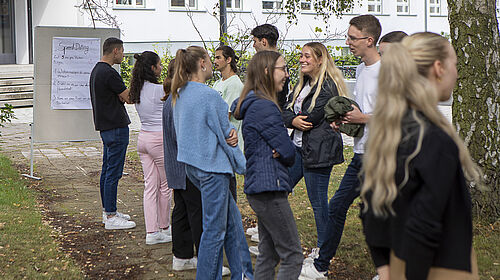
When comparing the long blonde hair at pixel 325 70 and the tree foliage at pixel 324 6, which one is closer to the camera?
the long blonde hair at pixel 325 70

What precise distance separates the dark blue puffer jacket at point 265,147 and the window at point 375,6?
30.2 meters

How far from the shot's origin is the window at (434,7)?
3534cm

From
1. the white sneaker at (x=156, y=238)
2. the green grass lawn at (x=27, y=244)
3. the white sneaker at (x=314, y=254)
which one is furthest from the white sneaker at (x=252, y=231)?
the green grass lawn at (x=27, y=244)

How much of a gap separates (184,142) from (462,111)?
3.61m

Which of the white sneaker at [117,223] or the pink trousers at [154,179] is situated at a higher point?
the pink trousers at [154,179]

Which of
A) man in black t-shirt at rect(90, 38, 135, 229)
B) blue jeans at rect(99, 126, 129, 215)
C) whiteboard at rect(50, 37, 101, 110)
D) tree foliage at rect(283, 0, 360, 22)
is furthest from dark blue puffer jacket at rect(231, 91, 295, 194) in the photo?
tree foliage at rect(283, 0, 360, 22)

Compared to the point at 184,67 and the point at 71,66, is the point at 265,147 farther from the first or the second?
the point at 71,66

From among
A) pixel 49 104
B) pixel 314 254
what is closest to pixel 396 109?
pixel 314 254

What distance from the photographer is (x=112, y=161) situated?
683cm

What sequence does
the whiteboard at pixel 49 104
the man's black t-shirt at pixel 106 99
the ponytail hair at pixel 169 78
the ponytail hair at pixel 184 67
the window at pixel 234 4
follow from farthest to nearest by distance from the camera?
the window at pixel 234 4, the whiteboard at pixel 49 104, the man's black t-shirt at pixel 106 99, the ponytail hair at pixel 169 78, the ponytail hair at pixel 184 67

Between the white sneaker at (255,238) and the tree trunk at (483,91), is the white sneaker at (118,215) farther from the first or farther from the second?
the tree trunk at (483,91)

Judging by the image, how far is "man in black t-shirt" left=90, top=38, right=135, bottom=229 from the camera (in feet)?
21.8

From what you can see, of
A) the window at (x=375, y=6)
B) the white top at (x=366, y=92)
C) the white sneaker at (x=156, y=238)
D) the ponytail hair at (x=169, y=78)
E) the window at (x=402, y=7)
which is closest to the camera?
the white top at (x=366, y=92)

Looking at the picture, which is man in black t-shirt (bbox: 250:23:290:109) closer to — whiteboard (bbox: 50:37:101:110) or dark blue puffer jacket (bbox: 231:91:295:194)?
dark blue puffer jacket (bbox: 231:91:295:194)
